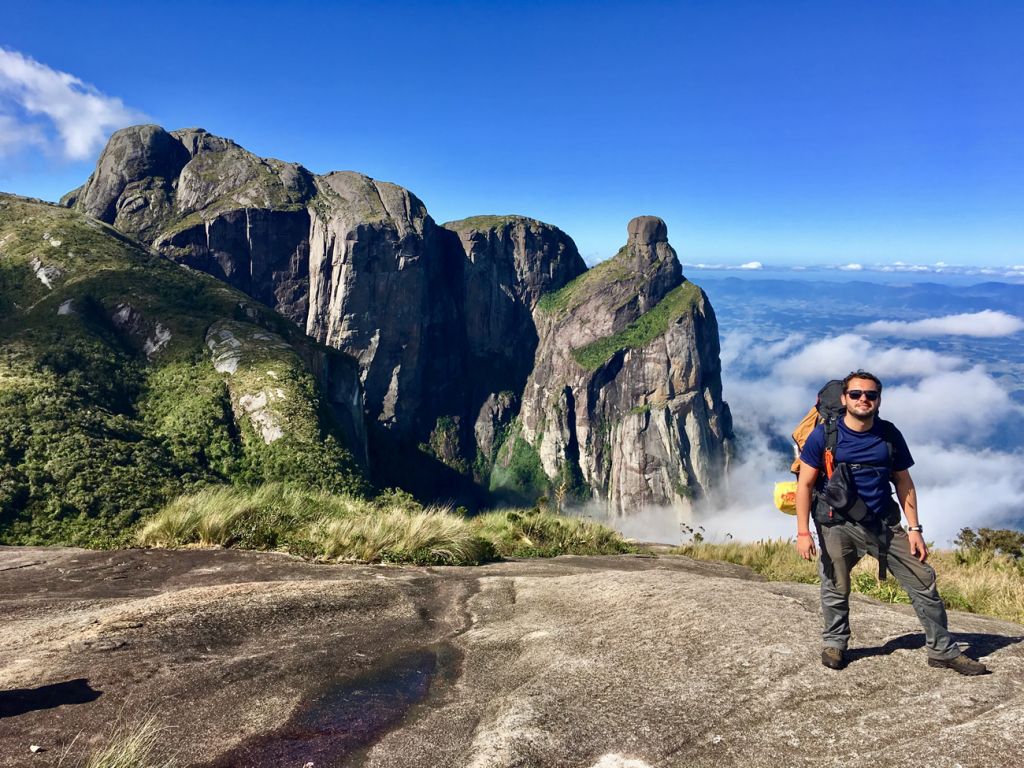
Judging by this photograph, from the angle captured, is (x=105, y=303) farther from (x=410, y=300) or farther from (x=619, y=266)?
(x=619, y=266)

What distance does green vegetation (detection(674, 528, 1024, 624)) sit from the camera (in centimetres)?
987

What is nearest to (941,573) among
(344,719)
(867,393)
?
(867,393)

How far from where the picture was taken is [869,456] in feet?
19.6

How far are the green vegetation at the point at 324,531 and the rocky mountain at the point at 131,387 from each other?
1506 cm

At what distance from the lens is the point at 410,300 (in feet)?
487

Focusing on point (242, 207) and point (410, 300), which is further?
point (410, 300)

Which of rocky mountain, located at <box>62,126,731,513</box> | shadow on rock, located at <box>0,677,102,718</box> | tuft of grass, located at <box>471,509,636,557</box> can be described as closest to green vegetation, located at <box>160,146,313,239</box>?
rocky mountain, located at <box>62,126,731,513</box>

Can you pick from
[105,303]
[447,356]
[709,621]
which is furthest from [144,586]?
[447,356]

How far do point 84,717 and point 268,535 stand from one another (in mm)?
7044

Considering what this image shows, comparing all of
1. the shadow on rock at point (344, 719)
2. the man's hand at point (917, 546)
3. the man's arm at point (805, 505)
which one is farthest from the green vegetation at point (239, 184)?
the man's hand at point (917, 546)

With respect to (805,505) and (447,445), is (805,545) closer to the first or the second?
(805,505)

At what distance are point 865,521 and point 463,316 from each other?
555 ft

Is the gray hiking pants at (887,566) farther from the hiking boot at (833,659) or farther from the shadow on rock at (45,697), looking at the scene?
the shadow on rock at (45,697)

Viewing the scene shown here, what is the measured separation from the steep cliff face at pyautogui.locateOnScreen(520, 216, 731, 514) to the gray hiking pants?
145 meters
